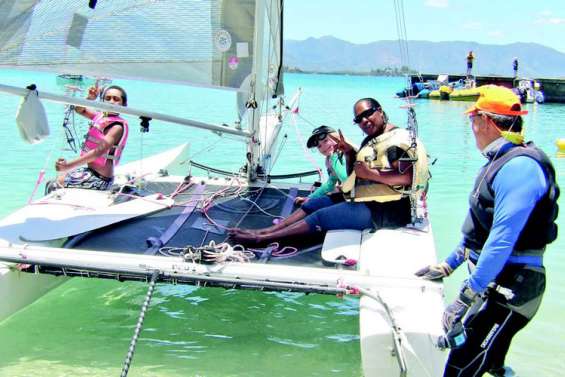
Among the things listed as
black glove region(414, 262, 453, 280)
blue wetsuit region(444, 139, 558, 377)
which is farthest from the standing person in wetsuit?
blue wetsuit region(444, 139, 558, 377)

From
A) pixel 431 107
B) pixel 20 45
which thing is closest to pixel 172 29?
pixel 20 45

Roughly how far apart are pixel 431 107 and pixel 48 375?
26652 mm

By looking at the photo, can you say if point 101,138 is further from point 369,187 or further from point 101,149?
point 369,187

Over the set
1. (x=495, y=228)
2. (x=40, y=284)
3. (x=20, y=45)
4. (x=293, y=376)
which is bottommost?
(x=293, y=376)

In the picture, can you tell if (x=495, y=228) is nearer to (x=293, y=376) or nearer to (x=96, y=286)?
(x=293, y=376)

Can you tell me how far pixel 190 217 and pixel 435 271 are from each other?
83.5 inches

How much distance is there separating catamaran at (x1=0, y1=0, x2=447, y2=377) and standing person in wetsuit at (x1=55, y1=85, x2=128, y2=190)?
179mm

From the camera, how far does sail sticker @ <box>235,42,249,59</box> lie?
4688 mm

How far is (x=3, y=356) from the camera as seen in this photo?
12.1 ft

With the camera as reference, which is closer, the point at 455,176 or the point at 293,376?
the point at 293,376

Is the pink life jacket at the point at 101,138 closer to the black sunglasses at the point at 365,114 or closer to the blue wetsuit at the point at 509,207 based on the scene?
the black sunglasses at the point at 365,114

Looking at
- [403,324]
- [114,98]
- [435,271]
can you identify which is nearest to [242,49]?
[114,98]

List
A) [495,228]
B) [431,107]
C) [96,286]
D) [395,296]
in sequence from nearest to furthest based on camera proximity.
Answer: [495,228] → [395,296] → [96,286] → [431,107]

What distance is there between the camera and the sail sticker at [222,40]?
460cm
